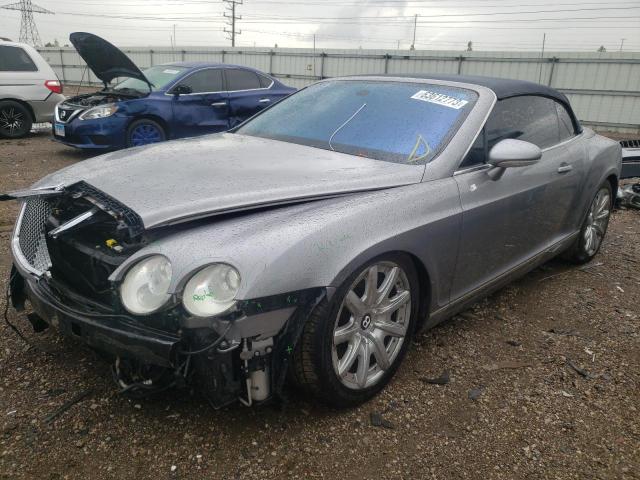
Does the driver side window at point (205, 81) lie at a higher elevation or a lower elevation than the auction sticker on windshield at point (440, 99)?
lower

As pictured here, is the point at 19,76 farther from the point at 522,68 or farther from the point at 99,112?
the point at 522,68

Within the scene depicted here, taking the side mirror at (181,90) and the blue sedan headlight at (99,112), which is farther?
the side mirror at (181,90)

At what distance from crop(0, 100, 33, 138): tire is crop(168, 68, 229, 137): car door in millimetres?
3572

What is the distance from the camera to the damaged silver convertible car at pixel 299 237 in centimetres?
186

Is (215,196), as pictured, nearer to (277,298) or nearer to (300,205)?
(300,205)

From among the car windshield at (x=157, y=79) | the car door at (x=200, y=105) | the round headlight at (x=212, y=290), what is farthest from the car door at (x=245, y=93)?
the round headlight at (x=212, y=290)

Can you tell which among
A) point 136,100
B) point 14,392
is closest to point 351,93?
point 14,392

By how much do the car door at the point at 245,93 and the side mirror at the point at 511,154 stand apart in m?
6.45

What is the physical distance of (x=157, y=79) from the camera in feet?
27.6

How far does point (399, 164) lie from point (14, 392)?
2101 mm

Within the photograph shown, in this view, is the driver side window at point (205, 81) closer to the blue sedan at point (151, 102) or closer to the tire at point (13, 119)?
the blue sedan at point (151, 102)

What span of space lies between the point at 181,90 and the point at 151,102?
1.67 feet

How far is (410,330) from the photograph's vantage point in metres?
2.60

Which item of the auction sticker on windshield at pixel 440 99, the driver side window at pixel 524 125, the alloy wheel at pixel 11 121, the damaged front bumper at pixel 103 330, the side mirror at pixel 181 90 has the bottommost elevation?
the alloy wheel at pixel 11 121
